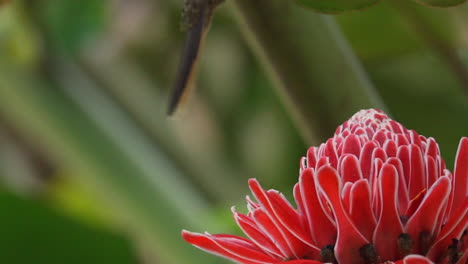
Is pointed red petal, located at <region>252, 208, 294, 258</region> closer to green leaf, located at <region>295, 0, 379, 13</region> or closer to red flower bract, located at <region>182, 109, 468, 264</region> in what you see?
red flower bract, located at <region>182, 109, 468, 264</region>

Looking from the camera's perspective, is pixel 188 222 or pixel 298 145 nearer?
pixel 188 222

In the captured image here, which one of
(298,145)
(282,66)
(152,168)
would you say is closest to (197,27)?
(282,66)

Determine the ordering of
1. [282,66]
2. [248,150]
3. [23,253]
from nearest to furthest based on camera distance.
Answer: [282,66] → [23,253] → [248,150]

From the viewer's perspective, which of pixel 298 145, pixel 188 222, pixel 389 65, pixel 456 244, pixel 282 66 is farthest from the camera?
pixel 298 145

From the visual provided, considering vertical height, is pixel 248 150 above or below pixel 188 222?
above

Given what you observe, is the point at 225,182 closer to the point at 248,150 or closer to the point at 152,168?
the point at 248,150

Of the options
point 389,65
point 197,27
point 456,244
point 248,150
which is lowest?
point 456,244

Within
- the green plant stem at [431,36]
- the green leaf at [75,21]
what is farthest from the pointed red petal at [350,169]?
the green leaf at [75,21]
